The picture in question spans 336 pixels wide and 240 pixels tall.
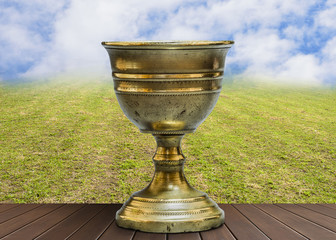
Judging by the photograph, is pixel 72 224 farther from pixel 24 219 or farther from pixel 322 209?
pixel 322 209

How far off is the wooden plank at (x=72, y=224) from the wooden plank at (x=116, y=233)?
0.19 meters

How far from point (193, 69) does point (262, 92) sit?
11.7 m

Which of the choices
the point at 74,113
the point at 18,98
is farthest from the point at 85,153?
the point at 18,98

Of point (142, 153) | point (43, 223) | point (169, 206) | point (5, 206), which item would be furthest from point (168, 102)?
point (142, 153)

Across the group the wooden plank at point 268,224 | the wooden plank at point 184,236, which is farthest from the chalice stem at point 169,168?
the wooden plank at point 268,224

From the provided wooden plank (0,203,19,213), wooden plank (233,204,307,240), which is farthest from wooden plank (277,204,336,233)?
wooden plank (0,203,19,213)

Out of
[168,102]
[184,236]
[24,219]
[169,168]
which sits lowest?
[184,236]

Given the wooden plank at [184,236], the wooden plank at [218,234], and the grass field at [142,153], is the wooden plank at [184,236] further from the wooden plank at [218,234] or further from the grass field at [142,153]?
the grass field at [142,153]

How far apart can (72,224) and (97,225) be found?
0.16 metres

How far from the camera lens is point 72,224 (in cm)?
255

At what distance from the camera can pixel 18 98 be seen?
11.6m

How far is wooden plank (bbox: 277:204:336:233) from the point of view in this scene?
2.58 m

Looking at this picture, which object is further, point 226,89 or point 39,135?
point 226,89

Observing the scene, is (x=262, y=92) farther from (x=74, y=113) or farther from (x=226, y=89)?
(x=74, y=113)
